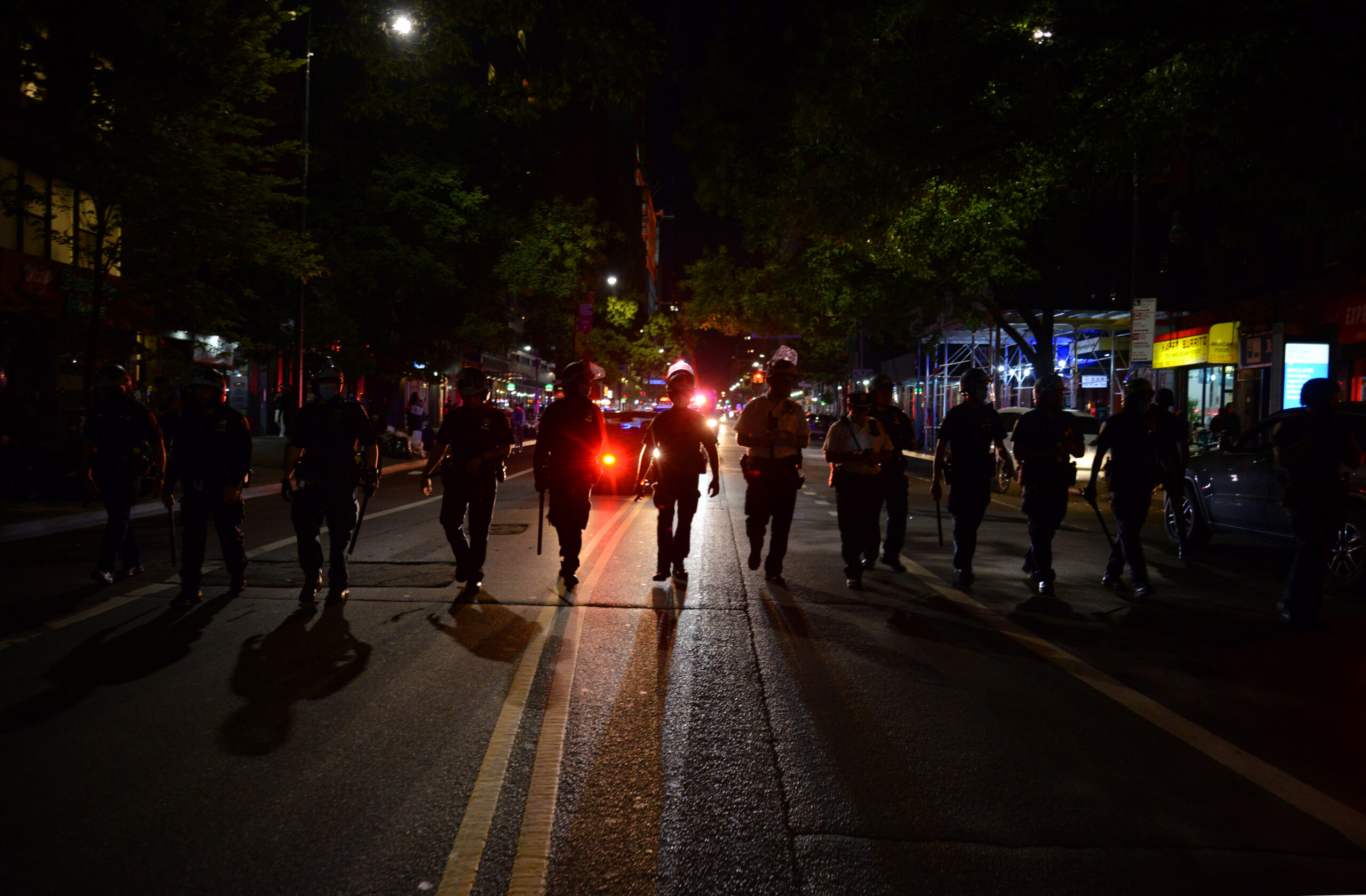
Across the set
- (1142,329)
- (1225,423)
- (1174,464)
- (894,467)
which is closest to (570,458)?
(894,467)

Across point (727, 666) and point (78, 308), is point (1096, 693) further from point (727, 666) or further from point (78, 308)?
point (78, 308)

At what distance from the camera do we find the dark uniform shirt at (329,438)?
25.7 feet

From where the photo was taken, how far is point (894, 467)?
1004cm

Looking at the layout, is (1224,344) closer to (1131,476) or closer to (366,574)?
(1131,476)

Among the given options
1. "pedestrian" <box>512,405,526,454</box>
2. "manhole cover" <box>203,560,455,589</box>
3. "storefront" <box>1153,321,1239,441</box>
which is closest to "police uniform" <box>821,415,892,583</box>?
"manhole cover" <box>203,560,455,589</box>

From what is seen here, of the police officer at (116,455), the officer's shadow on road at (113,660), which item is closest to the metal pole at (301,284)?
the police officer at (116,455)

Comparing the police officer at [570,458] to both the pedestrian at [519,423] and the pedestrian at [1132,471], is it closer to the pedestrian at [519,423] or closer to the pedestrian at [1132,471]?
the pedestrian at [1132,471]

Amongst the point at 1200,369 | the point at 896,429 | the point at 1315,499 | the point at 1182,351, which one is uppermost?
the point at 1182,351

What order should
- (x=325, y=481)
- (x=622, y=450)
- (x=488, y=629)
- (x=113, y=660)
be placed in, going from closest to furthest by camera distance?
(x=113, y=660)
(x=488, y=629)
(x=325, y=481)
(x=622, y=450)

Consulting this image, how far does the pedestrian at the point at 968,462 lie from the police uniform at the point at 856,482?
560 mm

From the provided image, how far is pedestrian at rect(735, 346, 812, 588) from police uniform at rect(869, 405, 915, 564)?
126cm

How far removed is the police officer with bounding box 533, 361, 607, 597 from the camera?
8.48 meters

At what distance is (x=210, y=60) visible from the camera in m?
15.2

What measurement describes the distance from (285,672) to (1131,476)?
6878mm
